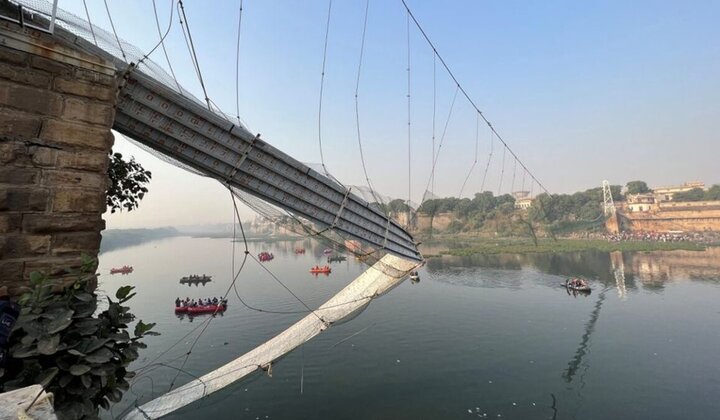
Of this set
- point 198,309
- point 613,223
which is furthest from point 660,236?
point 198,309

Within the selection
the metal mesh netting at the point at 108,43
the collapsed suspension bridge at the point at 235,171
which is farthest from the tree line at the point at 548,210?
the metal mesh netting at the point at 108,43

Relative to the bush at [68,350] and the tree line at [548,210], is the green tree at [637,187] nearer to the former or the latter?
the tree line at [548,210]

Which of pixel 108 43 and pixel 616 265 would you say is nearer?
pixel 108 43

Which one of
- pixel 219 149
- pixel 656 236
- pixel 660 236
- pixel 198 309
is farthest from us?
pixel 656 236

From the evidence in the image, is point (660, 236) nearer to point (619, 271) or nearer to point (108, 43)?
point (619, 271)

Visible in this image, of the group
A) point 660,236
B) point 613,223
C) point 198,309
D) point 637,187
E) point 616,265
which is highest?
point 637,187

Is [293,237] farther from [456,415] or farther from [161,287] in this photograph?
[456,415]

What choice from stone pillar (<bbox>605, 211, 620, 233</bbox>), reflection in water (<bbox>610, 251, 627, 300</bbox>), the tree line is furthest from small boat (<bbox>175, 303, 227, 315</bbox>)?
stone pillar (<bbox>605, 211, 620, 233</bbox>)
